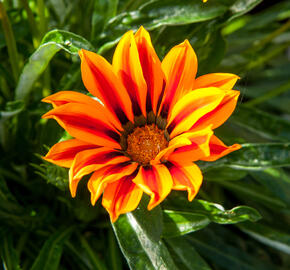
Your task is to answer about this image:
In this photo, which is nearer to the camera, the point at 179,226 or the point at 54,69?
the point at 179,226

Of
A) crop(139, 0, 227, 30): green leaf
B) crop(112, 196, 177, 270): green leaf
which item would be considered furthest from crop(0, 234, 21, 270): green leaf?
crop(139, 0, 227, 30): green leaf

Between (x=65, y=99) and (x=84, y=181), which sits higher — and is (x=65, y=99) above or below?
above

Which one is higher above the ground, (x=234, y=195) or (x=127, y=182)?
(x=127, y=182)

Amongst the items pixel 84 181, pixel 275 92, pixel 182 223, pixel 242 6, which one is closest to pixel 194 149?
pixel 182 223

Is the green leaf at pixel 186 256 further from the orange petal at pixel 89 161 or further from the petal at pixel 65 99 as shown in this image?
the petal at pixel 65 99

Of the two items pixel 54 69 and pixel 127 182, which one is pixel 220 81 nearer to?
pixel 127 182

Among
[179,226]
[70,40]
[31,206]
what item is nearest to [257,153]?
[179,226]

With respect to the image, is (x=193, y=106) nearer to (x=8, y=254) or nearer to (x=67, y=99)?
(x=67, y=99)
